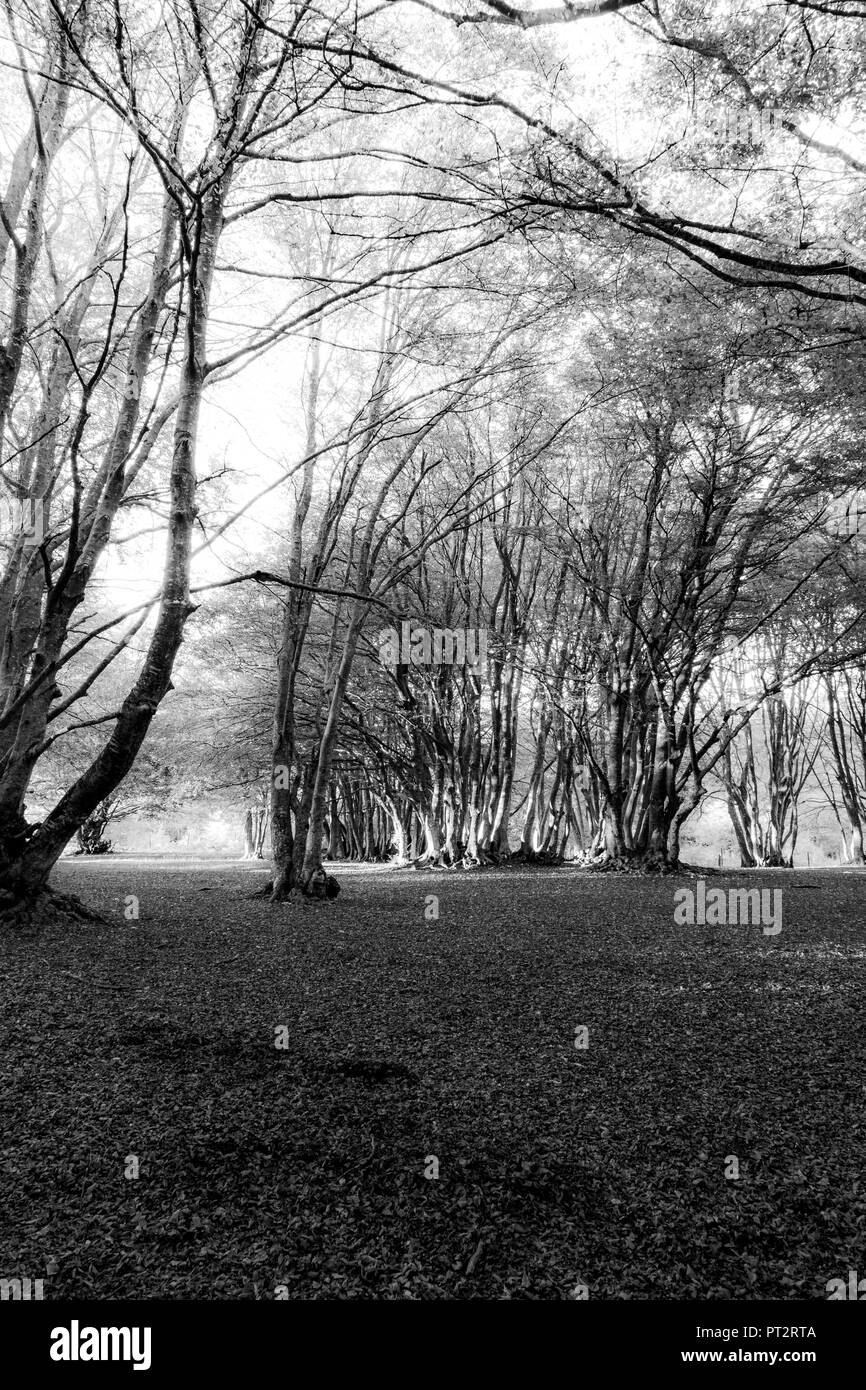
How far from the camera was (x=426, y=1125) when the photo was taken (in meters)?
2.62

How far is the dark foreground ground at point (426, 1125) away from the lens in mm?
1934

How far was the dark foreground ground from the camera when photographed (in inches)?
A: 76.1
